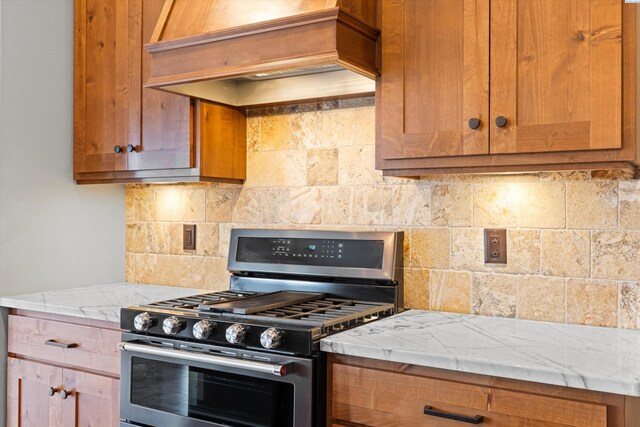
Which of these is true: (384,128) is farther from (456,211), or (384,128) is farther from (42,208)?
(42,208)

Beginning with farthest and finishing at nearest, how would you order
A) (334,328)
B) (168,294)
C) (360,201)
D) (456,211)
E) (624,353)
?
(168,294)
(360,201)
(456,211)
(334,328)
(624,353)

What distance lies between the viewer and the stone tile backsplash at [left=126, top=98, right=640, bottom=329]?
1.97 meters

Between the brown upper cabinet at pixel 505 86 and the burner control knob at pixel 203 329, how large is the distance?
2.44 feet

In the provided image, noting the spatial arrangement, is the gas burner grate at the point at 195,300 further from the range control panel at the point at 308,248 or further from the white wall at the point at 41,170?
the white wall at the point at 41,170

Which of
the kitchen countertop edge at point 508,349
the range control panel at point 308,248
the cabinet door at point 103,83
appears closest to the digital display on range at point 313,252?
the range control panel at point 308,248

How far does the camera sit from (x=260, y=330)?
181 cm

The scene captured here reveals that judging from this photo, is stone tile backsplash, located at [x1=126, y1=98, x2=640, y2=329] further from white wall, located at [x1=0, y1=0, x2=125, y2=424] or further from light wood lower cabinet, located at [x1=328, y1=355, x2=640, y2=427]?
light wood lower cabinet, located at [x1=328, y1=355, x2=640, y2=427]

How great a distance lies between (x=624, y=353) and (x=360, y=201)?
43.9 inches

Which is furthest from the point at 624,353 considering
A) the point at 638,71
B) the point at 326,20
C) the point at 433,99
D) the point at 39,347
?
the point at 39,347

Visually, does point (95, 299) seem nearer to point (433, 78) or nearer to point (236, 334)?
point (236, 334)

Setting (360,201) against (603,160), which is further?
(360,201)

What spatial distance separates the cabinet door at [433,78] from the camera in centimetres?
186

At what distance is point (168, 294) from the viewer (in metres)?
2.71

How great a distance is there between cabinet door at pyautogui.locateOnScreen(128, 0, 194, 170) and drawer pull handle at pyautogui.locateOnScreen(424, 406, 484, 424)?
1383mm
